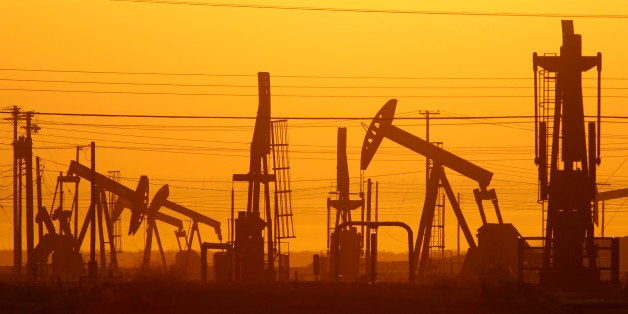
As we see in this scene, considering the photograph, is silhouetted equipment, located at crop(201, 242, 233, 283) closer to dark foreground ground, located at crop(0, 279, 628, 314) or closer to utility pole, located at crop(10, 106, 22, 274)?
dark foreground ground, located at crop(0, 279, 628, 314)

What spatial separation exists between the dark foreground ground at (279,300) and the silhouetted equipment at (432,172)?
15856mm

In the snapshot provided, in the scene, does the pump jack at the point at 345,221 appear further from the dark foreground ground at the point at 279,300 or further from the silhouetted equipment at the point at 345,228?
the dark foreground ground at the point at 279,300

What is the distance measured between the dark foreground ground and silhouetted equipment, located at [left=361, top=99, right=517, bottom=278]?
15.9 m

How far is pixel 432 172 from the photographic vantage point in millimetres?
40781

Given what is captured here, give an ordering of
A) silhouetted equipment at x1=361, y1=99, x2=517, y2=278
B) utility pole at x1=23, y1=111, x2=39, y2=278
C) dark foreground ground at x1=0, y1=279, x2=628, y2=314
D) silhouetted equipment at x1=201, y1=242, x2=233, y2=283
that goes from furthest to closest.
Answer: utility pole at x1=23, y1=111, x2=39, y2=278 → silhouetted equipment at x1=361, y1=99, x2=517, y2=278 → silhouetted equipment at x1=201, y1=242, x2=233, y2=283 → dark foreground ground at x1=0, y1=279, x2=628, y2=314

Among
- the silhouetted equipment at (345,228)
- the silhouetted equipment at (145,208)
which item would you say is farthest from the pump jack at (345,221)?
the silhouetted equipment at (145,208)

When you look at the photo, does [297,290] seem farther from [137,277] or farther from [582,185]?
[582,185]

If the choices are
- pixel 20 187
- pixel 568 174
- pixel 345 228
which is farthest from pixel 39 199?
pixel 568 174

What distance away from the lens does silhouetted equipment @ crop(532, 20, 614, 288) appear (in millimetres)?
25641

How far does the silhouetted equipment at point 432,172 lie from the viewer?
127 ft

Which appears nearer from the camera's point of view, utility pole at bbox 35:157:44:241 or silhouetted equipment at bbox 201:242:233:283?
silhouetted equipment at bbox 201:242:233:283

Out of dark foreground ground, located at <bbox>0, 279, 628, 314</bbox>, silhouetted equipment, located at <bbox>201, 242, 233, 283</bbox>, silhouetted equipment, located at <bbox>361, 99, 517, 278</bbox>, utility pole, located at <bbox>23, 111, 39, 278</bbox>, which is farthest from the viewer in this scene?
utility pole, located at <bbox>23, 111, 39, 278</bbox>

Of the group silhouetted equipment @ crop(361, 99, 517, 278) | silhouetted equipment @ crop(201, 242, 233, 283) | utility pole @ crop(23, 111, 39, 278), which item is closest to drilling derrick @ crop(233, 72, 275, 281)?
silhouetted equipment @ crop(201, 242, 233, 283)

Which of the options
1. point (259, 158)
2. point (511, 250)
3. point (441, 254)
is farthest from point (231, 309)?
point (441, 254)
